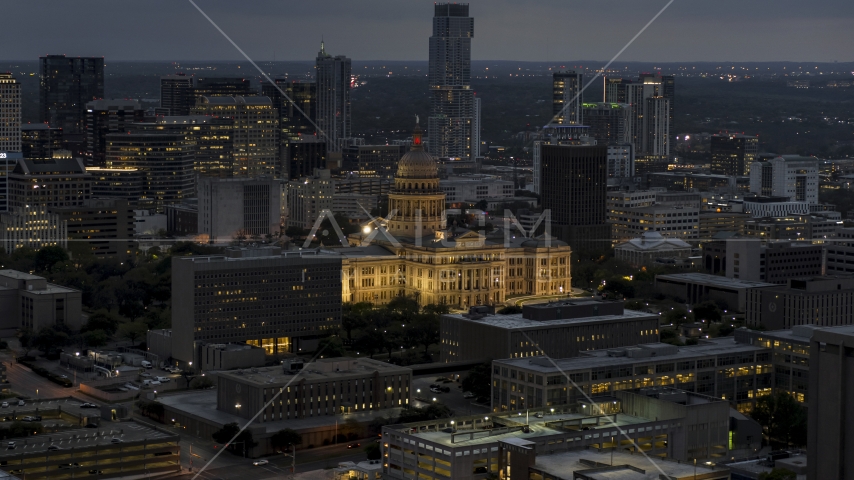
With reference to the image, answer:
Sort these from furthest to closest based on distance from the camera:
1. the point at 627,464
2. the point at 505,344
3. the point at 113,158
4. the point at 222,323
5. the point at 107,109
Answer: the point at 107,109 → the point at 113,158 → the point at 222,323 → the point at 505,344 → the point at 627,464

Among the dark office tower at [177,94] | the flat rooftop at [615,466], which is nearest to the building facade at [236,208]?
the dark office tower at [177,94]

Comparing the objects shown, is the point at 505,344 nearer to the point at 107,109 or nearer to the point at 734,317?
the point at 734,317

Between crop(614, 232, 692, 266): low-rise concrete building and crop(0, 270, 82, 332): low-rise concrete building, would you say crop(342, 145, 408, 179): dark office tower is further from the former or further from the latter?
crop(0, 270, 82, 332): low-rise concrete building

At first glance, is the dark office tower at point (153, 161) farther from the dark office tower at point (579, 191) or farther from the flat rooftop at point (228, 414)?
the flat rooftop at point (228, 414)

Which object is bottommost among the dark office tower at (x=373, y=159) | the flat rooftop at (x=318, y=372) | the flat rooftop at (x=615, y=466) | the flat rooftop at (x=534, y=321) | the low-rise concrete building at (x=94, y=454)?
the low-rise concrete building at (x=94, y=454)

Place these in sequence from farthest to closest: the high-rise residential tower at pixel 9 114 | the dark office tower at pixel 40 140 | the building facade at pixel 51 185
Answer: the dark office tower at pixel 40 140 < the high-rise residential tower at pixel 9 114 < the building facade at pixel 51 185

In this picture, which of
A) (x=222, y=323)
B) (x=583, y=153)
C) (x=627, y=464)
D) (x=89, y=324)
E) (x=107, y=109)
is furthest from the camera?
(x=107, y=109)

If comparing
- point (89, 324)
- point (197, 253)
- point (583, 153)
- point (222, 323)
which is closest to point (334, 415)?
point (222, 323)
